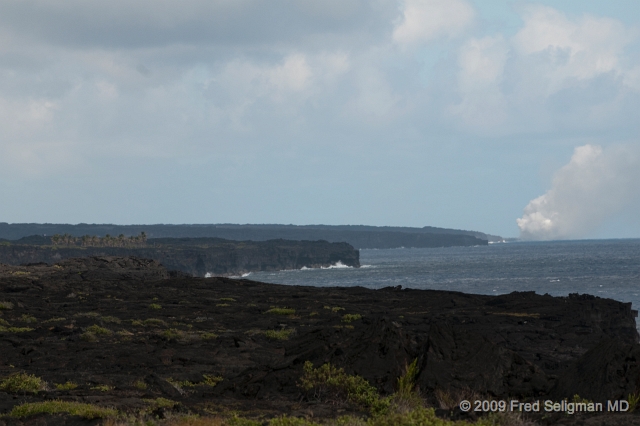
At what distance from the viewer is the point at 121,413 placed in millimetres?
15922

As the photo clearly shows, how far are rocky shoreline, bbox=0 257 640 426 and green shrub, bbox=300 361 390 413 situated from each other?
1.13 feet

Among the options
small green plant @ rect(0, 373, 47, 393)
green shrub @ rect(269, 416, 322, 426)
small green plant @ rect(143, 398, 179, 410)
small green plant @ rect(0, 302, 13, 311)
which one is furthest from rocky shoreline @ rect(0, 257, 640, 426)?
green shrub @ rect(269, 416, 322, 426)

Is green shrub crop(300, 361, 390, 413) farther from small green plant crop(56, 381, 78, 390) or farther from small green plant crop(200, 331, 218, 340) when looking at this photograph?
small green plant crop(200, 331, 218, 340)

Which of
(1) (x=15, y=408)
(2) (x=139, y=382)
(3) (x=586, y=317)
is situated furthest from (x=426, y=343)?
(3) (x=586, y=317)

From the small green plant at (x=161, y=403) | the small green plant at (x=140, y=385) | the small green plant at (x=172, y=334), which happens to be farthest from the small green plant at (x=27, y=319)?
the small green plant at (x=161, y=403)

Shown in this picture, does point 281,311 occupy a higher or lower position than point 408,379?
lower

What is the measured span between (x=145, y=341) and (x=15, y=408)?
18.4 m

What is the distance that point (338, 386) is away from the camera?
65.7ft

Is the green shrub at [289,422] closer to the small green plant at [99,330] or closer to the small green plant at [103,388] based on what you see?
the small green plant at [103,388]

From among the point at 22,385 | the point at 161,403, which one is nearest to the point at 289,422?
the point at 161,403

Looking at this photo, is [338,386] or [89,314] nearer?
[338,386]

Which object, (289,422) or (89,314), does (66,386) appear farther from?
(89,314)

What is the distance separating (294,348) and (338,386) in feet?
13.2

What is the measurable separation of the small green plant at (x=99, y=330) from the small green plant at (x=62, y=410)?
20849mm
